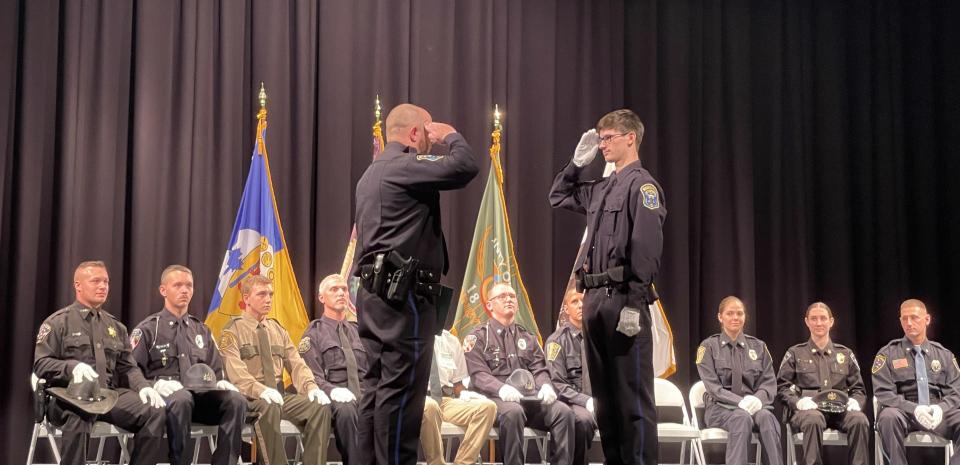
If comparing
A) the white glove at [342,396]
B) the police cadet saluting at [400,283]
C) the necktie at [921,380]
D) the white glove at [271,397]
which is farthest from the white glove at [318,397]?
the necktie at [921,380]

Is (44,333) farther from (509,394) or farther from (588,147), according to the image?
(588,147)

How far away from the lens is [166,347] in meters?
6.59

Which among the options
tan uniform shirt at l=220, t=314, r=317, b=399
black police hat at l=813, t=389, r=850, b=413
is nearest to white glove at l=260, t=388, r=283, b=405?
tan uniform shirt at l=220, t=314, r=317, b=399

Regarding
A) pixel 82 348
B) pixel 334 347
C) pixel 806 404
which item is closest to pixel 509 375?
pixel 334 347

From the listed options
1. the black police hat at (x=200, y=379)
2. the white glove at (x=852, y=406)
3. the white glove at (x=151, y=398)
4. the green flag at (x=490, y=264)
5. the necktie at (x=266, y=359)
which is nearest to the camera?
the white glove at (x=151, y=398)

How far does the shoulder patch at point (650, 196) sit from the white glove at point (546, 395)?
264cm

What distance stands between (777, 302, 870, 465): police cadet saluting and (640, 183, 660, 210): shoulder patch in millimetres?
3324

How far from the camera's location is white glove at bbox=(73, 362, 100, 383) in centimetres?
589

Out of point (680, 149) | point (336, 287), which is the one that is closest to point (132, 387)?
point (336, 287)

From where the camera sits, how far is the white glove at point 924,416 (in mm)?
7184

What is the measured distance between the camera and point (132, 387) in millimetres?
6328

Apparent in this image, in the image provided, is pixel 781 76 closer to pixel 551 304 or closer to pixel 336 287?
pixel 551 304

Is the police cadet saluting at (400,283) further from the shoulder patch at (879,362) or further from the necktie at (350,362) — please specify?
the shoulder patch at (879,362)

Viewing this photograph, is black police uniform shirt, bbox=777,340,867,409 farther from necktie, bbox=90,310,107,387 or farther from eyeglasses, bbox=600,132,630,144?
necktie, bbox=90,310,107,387
